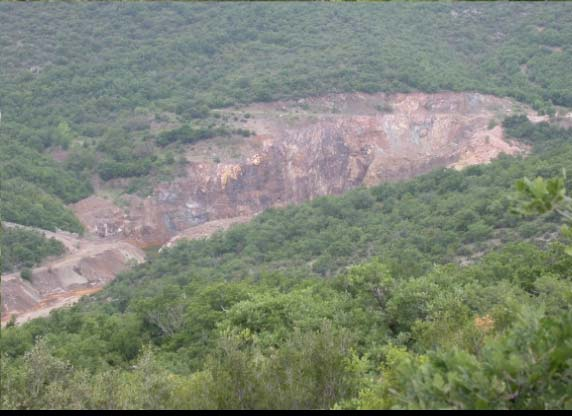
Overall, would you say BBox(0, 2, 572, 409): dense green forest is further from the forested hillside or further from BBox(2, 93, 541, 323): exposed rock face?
BBox(2, 93, 541, 323): exposed rock face

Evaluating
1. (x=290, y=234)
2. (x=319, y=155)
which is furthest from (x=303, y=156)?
(x=290, y=234)

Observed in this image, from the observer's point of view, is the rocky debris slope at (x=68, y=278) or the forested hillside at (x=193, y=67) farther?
the forested hillside at (x=193, y=67)

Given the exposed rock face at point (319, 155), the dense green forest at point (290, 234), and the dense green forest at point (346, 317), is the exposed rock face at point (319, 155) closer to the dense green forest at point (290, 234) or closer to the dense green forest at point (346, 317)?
the dense green forest at point (290, 234)

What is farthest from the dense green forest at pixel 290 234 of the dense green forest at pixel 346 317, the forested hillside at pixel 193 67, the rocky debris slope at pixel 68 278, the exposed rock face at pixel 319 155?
the exposed rock face at pixel 319 155

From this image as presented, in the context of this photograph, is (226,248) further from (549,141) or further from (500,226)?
(549,141)

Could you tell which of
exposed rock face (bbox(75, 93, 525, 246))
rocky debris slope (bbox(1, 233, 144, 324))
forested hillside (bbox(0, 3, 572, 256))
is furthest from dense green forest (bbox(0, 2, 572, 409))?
exposed rock face (bbox(75, 93, 525, 246))

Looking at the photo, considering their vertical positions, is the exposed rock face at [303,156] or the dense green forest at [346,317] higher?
the dense green forest at [346,317]
